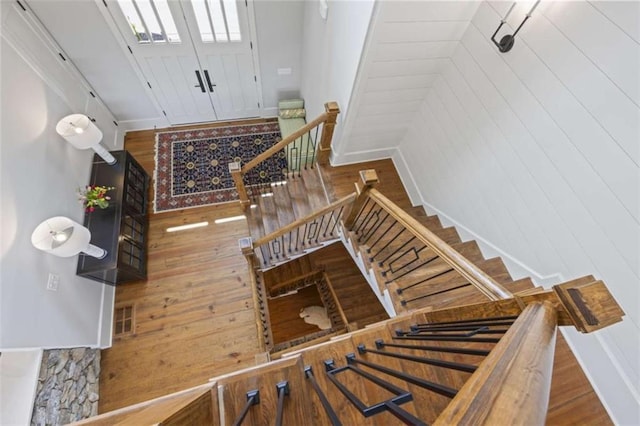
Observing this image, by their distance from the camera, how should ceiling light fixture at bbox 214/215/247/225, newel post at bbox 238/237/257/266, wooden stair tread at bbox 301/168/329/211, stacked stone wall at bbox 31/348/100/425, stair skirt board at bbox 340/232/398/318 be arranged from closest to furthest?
1. stacked stone wall at bbox 31/348/100/425
2. stair skirt board at bbox 340/232/398/318
3. newel post at bbox 238/237/257/266
4. wooden stair tread at bbox 301/168/329/211
5. ceiling light fixture at bbox 214/215/247/225

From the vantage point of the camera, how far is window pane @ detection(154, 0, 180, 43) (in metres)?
3.54

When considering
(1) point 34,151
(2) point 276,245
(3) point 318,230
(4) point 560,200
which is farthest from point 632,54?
(1) point 34,151

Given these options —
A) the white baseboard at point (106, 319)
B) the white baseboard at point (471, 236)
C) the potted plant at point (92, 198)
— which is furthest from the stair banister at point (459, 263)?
the white baseboard at point (106, 319)

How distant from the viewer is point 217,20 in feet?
12.6

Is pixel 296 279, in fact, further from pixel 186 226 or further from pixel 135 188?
pixel 135 188

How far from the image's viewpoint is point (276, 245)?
340 cm

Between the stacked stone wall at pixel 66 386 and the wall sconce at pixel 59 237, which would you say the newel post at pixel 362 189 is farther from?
the stacked stone wall at pixel 66 386

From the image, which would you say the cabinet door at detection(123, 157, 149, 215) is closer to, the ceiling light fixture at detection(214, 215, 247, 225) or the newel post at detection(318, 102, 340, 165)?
the ceiling light fixture at detection(214, 215, 247, 225)

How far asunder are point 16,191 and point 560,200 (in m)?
4.21

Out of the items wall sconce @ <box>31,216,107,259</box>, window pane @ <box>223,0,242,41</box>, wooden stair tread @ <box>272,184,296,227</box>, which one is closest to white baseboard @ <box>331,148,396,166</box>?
wooden stair tread @ <box>272,184,296,227</box>

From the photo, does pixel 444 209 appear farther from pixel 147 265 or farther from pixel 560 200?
pixel 147 265

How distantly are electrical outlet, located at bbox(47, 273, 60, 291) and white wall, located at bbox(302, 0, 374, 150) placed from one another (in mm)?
3125

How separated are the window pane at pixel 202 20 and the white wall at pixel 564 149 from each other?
124 inches

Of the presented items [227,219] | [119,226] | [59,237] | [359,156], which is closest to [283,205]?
[227,219]
